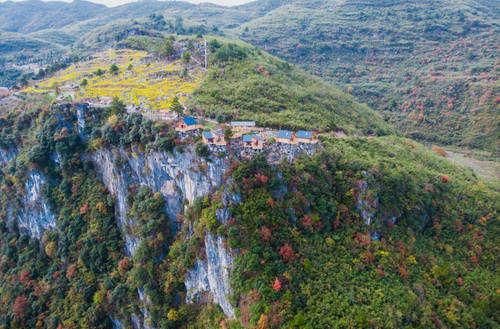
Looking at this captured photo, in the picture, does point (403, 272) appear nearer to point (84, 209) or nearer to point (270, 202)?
point (270, 202)

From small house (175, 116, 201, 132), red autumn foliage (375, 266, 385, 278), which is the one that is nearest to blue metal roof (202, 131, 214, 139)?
small house (175, 116, 201, 132)

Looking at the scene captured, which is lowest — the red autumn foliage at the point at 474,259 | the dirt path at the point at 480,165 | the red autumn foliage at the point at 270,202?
the dirt path at the point at 480,165

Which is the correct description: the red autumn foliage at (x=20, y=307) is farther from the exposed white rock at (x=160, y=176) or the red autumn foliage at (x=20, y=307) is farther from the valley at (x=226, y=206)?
the exposed white rock at (x=160, y=176)

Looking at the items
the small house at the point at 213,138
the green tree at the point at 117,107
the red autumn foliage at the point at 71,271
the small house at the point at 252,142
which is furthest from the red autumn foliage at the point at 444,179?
the red autumn foliage at the point at 71,271

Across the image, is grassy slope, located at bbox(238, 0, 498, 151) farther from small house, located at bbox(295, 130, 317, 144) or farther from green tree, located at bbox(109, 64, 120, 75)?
green tree, located at bbox(109, 64, 120, 75)

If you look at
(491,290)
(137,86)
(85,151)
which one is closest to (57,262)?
(85,151)

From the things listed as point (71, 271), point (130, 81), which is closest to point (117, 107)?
point (130, 81)
